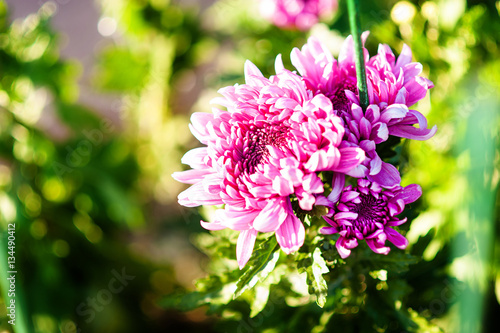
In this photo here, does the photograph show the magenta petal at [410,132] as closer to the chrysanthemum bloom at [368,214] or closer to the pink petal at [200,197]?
the chrysanthemum bloom at [368,214]

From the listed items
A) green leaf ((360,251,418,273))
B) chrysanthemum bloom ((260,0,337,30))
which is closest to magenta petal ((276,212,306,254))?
green leaf ((360,251,418,273))

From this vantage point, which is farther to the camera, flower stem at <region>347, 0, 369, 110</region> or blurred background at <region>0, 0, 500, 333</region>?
blurred background at <region>0, 0, 500, 333</region>

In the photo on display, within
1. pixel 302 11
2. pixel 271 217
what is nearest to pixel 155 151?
pixel 302 11

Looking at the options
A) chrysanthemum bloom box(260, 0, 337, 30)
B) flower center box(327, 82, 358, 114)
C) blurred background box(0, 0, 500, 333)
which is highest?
chrysanthemum bloom box(260, 0, 337, 30)

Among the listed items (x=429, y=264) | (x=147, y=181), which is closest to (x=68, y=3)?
(x=147, y=181)

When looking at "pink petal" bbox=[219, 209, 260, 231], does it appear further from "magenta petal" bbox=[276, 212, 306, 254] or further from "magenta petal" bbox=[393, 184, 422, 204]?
"magenta petal" bbox=[393, 184, 422, 204]

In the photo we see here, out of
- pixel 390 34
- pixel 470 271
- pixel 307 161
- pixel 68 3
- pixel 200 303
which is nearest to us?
pixel 307 161

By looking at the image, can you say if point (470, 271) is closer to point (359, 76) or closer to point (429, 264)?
point (429, 264)
